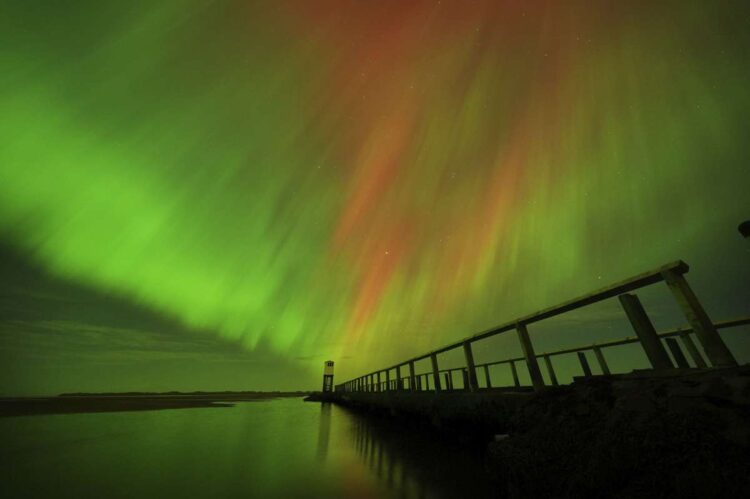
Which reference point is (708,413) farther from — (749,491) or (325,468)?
(325,468)

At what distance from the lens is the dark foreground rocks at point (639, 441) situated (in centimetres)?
169

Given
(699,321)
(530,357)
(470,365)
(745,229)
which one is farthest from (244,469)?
(745,229)

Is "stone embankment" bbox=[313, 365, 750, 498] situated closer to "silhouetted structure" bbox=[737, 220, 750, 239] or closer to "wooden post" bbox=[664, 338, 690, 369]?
"silhouetted structure" bbox=[737, 220, 750, 239]

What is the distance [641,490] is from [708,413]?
633 mm

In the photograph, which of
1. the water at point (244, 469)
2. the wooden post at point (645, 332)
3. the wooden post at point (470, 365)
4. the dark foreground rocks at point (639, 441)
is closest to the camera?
the dark foreground rocks at point (639, 441)

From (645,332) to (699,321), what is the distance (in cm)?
61

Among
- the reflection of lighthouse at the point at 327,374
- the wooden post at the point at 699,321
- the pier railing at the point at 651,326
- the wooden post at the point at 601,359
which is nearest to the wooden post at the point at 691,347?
the pier railing at the point at 651,326

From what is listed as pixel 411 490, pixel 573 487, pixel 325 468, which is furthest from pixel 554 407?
pixel 325 468

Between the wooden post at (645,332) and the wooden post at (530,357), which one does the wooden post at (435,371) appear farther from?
the wooden post at (645,332)

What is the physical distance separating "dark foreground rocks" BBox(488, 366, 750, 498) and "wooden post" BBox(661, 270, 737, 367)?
13cm

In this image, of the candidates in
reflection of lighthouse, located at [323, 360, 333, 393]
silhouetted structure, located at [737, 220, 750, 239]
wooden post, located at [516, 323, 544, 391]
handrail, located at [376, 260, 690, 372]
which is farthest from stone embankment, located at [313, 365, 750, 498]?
reflection of lighthouse, located at [323, 360, 333, 393]

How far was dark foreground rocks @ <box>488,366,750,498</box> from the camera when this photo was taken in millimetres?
1688

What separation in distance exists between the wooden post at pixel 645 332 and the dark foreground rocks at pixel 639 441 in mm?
197

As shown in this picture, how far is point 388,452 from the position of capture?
6.57 meters
